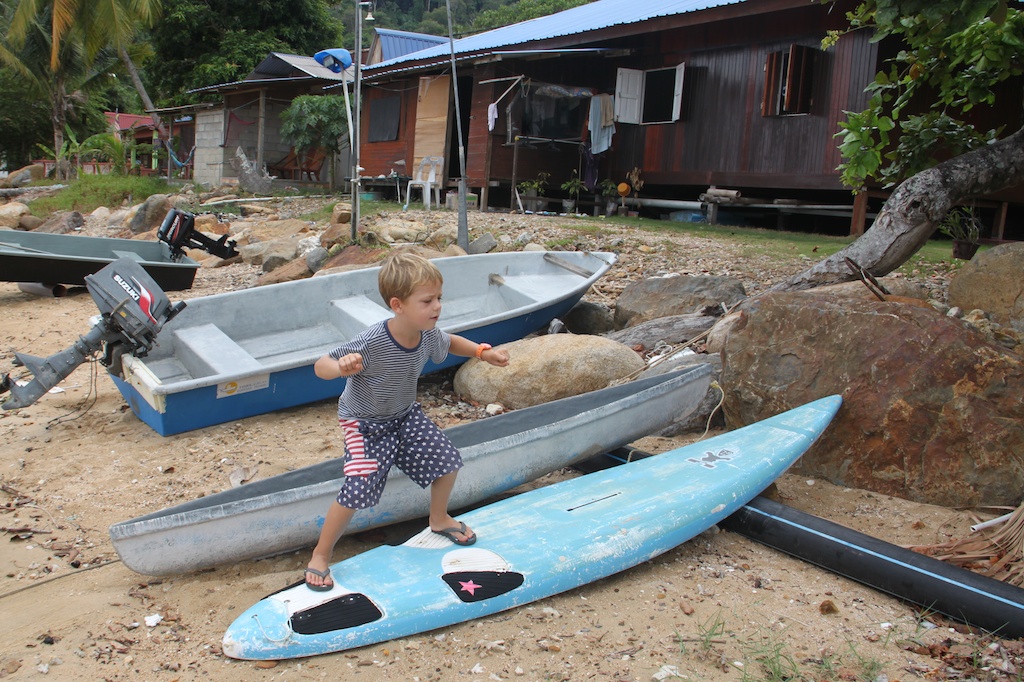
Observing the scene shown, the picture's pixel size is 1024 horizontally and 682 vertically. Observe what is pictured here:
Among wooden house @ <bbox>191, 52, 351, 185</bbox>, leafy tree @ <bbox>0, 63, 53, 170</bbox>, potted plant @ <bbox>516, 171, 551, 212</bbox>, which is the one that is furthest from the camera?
leafy tree @ <bbox>0, 63, 53, 170</bbox>

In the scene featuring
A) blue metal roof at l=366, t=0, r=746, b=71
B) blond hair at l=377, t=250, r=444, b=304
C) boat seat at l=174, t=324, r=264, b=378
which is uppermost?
blue metal roof at l=366, t=0, r=746, b=71

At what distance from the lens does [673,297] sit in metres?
6.91

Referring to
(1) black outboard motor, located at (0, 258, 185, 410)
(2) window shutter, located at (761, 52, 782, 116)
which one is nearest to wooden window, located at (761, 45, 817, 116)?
(2) window shutter, located at (761, 52, 782, 116)

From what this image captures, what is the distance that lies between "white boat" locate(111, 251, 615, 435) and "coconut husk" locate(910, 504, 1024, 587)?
11.1ft

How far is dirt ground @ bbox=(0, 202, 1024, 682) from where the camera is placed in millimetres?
2611

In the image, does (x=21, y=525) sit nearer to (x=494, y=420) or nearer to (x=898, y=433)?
(x=494, y=420)

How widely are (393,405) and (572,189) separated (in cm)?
1197

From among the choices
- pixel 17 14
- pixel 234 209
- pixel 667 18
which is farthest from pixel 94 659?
pixel 17 14

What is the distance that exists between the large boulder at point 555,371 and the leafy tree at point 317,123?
1401cm

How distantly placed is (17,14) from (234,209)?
13287mm

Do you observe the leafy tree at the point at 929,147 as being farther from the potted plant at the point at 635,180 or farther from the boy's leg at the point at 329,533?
the potted plant at the point at 635,180

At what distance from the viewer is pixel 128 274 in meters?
5.02

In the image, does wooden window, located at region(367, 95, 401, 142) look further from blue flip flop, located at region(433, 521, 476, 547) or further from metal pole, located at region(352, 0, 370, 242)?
blue flip flop, located at region(433, 521, 476, 547)

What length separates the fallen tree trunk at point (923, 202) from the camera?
5.86m
